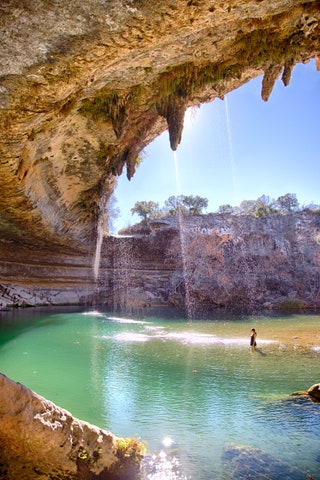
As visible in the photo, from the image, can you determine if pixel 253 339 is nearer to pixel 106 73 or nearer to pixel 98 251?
pixel 106 73

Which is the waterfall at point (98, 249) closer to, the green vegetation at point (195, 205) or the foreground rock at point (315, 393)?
the foreground rock at point (315, 393)

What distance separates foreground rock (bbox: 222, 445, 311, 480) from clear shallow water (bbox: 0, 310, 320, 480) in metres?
0.12

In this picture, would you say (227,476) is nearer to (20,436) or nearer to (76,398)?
(20,436)

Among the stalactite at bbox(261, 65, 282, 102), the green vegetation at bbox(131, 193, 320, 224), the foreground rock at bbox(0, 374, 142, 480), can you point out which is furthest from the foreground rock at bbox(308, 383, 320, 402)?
the green vegetation at bbox(131, 193, 320, 224)

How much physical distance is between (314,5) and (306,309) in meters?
23.4

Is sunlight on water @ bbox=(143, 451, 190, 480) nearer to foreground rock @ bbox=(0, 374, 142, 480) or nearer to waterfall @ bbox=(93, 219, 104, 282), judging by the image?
foreground rock @ bbox=(0, 374, 142, 480)

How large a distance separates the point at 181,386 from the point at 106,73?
586cm

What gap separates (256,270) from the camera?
29.4 m

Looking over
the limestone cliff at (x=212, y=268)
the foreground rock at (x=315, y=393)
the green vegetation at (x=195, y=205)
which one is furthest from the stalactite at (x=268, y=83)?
the green vegetation at (x=195, y=205)

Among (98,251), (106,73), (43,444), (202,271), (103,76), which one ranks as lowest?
(43,444)

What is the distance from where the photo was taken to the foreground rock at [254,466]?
3.92 m

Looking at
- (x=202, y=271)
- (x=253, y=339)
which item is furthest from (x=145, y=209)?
(x=253, y=339)

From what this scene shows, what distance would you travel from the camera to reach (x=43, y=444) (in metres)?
3.00

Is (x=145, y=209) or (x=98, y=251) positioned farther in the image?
(x=145, y=209)
